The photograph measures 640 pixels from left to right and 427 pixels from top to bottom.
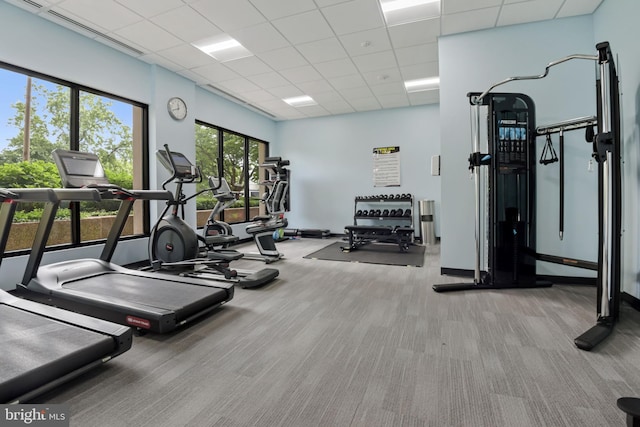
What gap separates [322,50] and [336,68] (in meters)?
0.66

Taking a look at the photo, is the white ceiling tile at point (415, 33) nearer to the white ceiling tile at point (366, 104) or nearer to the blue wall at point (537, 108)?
the blue wall at point (537, 108)

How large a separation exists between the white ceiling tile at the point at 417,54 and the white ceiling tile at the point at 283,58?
1468 millimetres

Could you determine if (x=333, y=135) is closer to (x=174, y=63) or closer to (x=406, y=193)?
(x=406, y=193)

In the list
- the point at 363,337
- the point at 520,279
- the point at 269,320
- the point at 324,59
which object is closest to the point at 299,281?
the point at 269,320

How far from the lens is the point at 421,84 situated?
5.77m

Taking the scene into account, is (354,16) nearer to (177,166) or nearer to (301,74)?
(301,74)

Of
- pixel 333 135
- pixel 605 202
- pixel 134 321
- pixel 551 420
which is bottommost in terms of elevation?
pixel 551 420

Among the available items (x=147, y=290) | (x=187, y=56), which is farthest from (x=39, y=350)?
(x=187, y=56)

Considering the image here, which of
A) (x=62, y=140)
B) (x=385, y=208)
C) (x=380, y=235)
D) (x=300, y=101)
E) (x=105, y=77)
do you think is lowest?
(x=380, y=235)

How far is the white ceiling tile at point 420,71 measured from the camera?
16.1 feet

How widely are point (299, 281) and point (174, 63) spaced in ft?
12.8

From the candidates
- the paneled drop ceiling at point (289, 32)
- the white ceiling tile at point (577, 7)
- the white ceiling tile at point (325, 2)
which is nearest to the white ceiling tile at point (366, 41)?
the paneled drop ceiling at point (289, 32)

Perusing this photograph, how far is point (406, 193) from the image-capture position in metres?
7.27

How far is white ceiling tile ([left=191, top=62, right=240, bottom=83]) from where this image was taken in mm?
4891
